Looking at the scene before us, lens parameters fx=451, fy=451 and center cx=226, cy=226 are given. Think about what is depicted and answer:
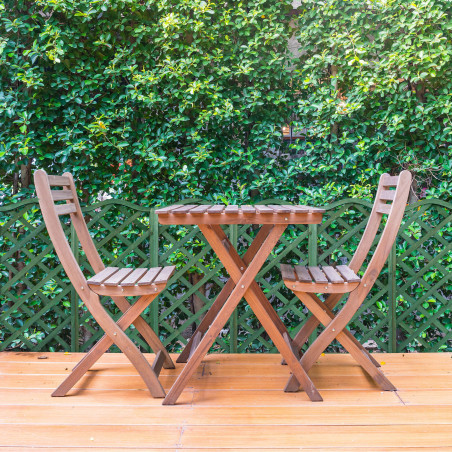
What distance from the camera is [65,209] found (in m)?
2.51

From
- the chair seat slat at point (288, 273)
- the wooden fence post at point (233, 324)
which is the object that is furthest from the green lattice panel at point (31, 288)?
the chair seat slat at point (288, 273)

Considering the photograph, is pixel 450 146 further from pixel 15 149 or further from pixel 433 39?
pixel 15 149

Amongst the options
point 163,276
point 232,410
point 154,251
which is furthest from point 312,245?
point 232,410

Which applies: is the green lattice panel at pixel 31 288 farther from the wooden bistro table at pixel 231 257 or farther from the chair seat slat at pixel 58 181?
the wooden bistro table at pixel 231 257

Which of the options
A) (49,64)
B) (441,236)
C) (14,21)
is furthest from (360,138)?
(14,21)

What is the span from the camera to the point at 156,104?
11.1ft

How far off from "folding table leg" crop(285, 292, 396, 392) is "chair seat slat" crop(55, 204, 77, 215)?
1.32 metres

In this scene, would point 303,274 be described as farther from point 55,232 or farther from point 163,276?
point 55,232

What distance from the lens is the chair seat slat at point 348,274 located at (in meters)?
2.34

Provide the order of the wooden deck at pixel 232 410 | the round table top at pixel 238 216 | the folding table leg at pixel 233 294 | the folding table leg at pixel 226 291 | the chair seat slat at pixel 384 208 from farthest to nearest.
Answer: the folding table leg at pixel 226 291, the chair seat slat at pixel 384 208, the folding table leg at pixel 233 294, the round table top at pixel 238 216, the wooden deck at pixel 232 410

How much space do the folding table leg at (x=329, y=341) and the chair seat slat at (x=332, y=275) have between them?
0.15m

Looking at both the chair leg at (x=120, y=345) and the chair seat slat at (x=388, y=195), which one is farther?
the chair seat slat at (x=388, y=195)

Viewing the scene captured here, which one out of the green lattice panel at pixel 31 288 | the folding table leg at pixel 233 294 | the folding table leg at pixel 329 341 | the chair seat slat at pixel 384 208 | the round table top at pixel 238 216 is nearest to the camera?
the round table top at pixel 238 216

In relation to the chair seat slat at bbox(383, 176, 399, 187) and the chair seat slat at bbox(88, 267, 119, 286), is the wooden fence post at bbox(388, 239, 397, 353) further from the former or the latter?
the chair seat slat at bbox(88, 267, 119, 286)
